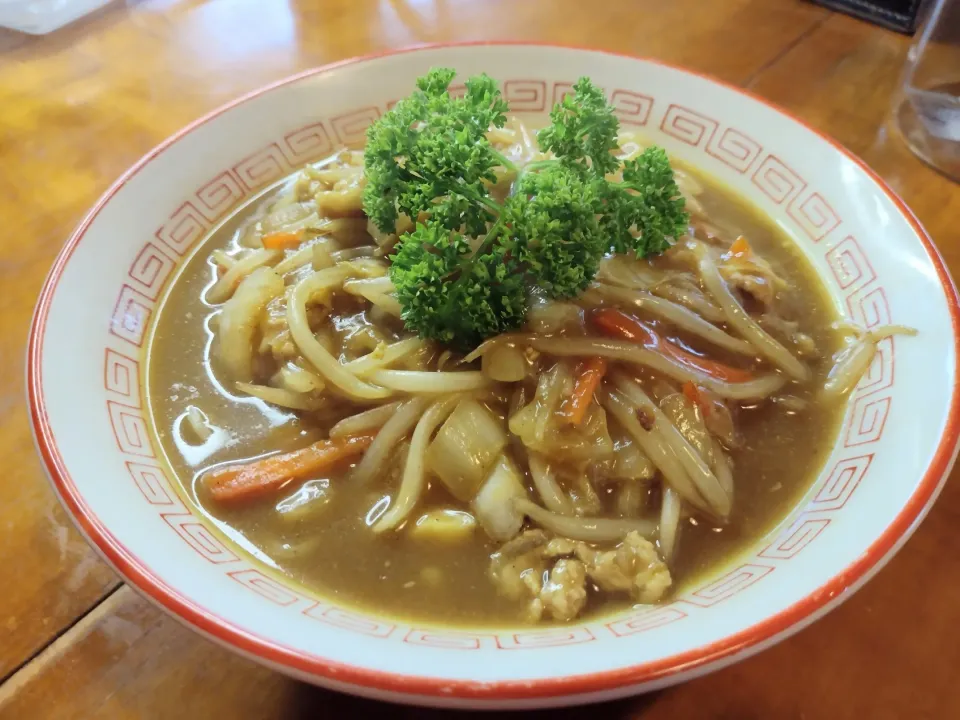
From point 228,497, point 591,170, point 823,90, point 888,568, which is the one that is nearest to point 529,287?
point 591,170

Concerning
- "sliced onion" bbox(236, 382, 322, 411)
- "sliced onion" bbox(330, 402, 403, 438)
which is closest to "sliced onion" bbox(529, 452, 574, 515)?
"sliced onion" bbox(330, 402, 403, 438)

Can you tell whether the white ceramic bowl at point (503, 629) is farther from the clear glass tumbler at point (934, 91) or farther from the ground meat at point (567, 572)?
the clear glass tumbler at point (934, 91)

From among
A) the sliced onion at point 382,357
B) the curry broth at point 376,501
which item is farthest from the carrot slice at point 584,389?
the sliced onion at point 382,357

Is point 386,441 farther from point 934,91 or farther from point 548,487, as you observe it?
point 934,91

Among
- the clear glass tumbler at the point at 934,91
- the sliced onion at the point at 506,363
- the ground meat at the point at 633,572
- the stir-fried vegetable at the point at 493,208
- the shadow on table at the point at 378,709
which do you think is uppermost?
the clear glass tumbler at the point at 934,91

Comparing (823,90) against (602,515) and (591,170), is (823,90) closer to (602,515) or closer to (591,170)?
(591,170)

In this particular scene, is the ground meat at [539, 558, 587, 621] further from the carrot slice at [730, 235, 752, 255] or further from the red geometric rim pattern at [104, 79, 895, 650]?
the carrot slice at [730, 235, 752, 255]
